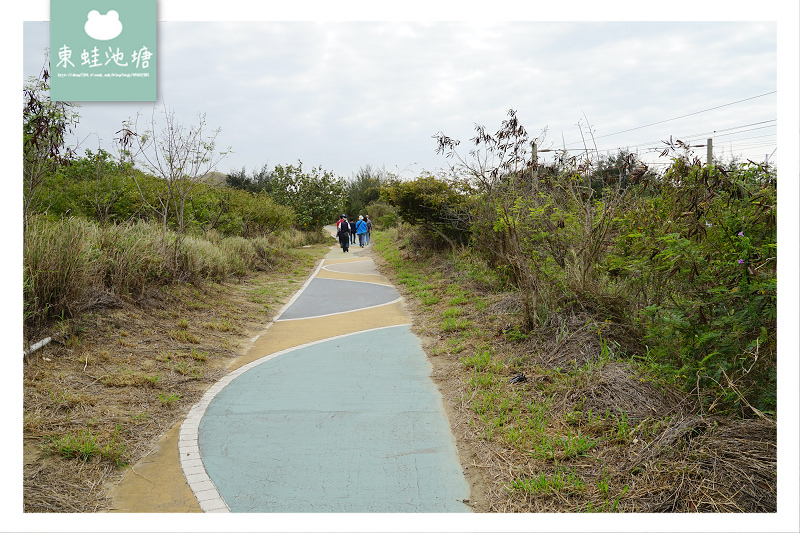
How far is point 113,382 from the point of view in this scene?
5.32 meters

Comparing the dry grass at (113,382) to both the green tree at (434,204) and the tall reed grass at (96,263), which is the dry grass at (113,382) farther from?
the green tree at (434,204)

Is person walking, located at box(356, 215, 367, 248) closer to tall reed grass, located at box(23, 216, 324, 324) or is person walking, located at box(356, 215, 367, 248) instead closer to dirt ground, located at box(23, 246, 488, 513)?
tall reed grass, located at box(23, 216, 324, 324)

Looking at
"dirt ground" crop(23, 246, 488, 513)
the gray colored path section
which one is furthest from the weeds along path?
the gray colored path section

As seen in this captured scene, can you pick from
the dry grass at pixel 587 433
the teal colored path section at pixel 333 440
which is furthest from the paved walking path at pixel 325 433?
the dry grass at pixel 587 433

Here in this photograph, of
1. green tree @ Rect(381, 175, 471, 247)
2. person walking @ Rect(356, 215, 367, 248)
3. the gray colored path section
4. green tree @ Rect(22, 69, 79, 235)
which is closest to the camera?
green tree @ Rect(22, 69, 79, 235)

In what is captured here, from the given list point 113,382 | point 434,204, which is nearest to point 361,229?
point 434,204

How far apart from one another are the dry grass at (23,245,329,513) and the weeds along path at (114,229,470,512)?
0.33 meters

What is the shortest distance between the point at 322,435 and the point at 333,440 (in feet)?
0.48

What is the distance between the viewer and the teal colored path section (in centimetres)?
348

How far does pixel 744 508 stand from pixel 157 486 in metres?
3.67

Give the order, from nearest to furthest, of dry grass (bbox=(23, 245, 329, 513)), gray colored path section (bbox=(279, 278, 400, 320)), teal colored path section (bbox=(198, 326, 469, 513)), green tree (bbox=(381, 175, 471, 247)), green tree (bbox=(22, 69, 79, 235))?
teal colored path section (bbox=(198, 326, 469, 513)), dry grass (bbox=(23, 245, 329, 513)), green tree (bbox=(22, 69, 79, 235)), gray colored path section (bbox=(279, 278, 400, 320)), green tree (bbox=(381, 175, 471, 247))

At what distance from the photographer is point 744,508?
2959 millimetres

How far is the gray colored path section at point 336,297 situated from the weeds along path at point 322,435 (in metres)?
2.13

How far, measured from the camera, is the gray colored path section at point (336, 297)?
10.0m
